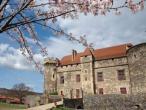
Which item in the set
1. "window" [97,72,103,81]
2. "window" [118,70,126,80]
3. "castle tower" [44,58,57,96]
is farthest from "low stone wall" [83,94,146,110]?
"castle tower" [44,58,57,96]

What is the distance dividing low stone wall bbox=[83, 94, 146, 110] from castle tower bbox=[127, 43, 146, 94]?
3.51 m

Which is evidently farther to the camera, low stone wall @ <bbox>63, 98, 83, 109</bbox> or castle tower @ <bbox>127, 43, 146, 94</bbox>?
low stone wall @ <bbox>63, 98, 83, 109</bbox>

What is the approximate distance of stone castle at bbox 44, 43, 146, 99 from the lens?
29703mm

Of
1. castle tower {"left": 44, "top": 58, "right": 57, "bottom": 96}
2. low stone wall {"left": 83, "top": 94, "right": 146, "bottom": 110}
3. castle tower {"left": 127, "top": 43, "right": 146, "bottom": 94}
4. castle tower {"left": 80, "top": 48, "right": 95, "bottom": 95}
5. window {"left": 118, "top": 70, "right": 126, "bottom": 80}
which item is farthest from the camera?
castle tower {"left": 44, "top": 58, "right": 57, "bottom": 96}

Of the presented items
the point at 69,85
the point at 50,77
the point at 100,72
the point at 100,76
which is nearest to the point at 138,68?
the point at 100,72

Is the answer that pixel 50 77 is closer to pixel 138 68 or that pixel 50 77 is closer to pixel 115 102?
pixel 138 68

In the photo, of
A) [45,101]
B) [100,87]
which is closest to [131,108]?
[100,87]

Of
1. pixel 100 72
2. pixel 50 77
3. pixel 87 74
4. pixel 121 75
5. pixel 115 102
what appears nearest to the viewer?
pixel 115 102

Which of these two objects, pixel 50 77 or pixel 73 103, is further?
pixel 50 77

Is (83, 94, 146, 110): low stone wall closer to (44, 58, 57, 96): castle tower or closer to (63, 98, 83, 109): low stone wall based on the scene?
(63, 98, 83, 109): low stone wall

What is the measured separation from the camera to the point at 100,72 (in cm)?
3478

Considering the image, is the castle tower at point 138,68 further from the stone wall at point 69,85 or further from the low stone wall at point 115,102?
the stone wall at point 69,85

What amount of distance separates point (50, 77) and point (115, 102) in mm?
16042

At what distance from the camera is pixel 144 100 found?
2466 centimetres
